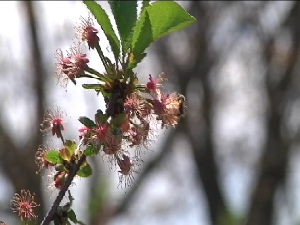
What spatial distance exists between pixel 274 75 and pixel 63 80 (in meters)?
5.43

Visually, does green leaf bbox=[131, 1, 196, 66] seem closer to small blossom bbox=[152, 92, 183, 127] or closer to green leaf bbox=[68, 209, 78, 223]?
small blossom bbox=[152, 92, 183, 127]

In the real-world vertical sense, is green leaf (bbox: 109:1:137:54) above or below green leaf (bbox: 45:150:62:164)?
above

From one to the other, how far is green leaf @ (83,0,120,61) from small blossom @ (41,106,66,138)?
19 centimetres

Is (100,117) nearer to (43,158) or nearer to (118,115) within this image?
(118,115)

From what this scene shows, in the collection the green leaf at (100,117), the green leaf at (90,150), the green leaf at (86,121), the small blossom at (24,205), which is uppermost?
the green leaf at (100,117)

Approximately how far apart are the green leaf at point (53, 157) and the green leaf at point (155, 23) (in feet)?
0.62

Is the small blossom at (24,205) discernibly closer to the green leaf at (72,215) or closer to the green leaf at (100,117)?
the green leaf at (72,215)

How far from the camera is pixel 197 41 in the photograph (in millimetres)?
6977

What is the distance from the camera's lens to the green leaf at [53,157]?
1.05 meters

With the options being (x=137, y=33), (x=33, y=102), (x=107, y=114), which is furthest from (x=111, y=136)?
(x=33, y=102)

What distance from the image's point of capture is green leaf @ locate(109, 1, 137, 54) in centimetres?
103

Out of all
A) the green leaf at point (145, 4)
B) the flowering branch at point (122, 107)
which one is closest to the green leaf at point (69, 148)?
the flowering branch at point (122, 107)

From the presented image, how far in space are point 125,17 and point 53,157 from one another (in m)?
0.25

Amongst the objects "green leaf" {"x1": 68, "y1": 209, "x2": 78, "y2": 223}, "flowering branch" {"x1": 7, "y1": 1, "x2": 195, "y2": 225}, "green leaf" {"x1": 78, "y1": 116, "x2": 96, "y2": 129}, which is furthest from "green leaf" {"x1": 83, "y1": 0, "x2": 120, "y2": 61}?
"green leaf" {"x1": 68, "y1": 209, "x2": 78, "y2": 223}
